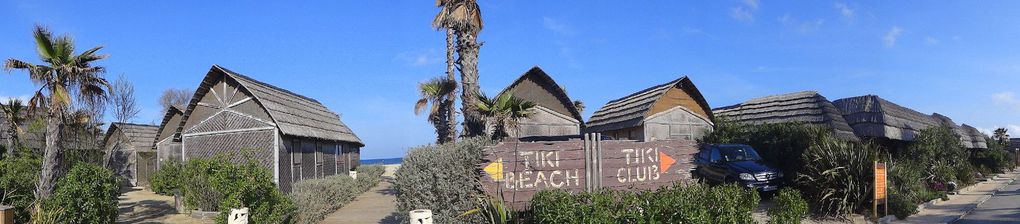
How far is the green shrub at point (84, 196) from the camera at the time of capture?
10891mm

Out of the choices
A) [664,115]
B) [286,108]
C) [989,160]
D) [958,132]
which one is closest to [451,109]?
[286,108]

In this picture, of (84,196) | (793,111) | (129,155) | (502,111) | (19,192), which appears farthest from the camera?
(129,155)

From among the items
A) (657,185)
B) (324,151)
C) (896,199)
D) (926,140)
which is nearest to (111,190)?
(657,185)

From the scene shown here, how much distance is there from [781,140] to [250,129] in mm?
14349

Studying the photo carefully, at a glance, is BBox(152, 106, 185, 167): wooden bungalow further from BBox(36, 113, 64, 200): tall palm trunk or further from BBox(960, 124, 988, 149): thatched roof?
BBox(960, 124, 988, 149): thatched roof

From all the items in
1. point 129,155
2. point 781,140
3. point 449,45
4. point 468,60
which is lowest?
point 129,155

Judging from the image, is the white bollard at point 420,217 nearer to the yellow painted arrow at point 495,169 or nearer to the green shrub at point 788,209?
the yellow painted arrow at point 495,169

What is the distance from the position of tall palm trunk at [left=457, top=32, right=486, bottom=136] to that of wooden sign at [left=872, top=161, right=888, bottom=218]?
8.43m

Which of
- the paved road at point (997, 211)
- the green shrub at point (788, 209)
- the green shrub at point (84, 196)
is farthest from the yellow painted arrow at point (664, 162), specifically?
the green shrub at point (84, 196)

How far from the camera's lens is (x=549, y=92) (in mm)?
25047

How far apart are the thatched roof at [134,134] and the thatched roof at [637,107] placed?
66.2 ft

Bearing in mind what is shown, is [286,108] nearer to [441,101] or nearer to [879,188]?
[441,101]

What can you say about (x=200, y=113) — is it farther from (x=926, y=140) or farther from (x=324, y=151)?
(x=926, y=140)

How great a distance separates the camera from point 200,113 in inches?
835
